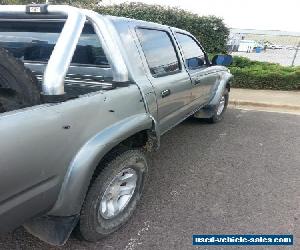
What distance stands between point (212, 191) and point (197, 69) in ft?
6.05

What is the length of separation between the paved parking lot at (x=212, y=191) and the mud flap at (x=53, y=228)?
0.36m

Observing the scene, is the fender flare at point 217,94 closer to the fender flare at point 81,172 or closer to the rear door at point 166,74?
the rear door at point 166,74

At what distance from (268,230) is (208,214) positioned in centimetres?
54

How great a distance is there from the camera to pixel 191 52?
469 centimetres

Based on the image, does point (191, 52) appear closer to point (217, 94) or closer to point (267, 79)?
point (217, 94)

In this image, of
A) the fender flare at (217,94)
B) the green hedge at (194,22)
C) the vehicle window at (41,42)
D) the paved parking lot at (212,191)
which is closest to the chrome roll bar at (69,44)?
the vehicle window at (41,42)

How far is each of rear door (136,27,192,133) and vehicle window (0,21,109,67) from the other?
47 cm

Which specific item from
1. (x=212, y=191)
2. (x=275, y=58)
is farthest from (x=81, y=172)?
(x=275, y=58)

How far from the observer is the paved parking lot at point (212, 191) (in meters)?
2.83

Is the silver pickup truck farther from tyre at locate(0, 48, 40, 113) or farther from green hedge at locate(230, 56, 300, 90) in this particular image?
green hedge at locate(230, 56, 300, 90)

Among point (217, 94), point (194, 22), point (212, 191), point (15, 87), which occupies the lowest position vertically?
point (212, 191)

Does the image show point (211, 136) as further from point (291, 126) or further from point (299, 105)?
point (299, 105)

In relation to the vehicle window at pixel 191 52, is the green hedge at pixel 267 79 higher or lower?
lower

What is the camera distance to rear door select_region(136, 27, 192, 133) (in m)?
3.32
